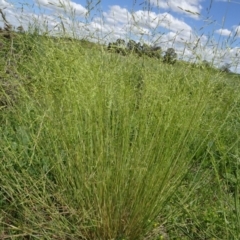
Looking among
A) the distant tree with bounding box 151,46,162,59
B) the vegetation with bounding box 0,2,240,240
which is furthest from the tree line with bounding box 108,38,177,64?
the vegetation with bounding box 0,2,240,240

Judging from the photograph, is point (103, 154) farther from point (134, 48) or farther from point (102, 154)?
point (134, 48)

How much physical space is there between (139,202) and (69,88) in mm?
633

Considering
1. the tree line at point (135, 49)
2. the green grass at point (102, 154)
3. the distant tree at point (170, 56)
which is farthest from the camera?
the distant tree at point (170, 56)

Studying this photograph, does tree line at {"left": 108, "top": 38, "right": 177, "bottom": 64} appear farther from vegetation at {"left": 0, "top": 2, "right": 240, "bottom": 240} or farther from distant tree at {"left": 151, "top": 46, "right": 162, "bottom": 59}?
vegetation at {"left": 0, "top": 2, "right": 240, "bottom": 240}

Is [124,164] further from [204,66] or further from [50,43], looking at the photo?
[50,43]

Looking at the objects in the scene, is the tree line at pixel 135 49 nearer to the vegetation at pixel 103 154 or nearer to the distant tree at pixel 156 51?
the distant tree at pixel 156 51

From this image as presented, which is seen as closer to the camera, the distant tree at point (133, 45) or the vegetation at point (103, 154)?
the vegetation at point (103, 154)

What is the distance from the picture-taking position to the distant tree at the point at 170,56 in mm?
2215

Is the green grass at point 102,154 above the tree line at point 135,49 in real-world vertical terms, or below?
below

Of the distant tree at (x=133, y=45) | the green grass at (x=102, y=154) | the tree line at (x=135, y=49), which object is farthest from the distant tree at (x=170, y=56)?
the green grass at (x=102, y=154)

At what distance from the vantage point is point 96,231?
5.84 feet

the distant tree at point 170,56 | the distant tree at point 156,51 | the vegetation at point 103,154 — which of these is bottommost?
the vegetation at point 103,154

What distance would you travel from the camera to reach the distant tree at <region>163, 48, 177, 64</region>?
7.27 feet

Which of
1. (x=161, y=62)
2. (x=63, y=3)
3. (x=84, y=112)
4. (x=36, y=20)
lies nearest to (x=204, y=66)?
(x=161, y=62)
